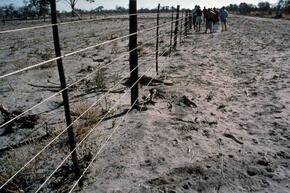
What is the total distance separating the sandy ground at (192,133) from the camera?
2158 mm

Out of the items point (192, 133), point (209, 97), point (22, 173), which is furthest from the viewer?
point (209, 97)

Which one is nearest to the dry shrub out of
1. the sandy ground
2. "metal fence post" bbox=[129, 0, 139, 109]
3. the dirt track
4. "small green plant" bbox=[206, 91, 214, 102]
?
the sandy ground

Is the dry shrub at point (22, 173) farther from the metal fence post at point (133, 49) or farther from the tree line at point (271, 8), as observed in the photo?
the tree line at point (271, 8)

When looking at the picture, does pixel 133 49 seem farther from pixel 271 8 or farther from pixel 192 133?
pixel 271 8

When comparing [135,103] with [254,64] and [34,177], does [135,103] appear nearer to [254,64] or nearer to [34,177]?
[34,177]

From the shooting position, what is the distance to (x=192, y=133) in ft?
9.82

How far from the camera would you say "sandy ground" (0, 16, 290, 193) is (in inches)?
85.0

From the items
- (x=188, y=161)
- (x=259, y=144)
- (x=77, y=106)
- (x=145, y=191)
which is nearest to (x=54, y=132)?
(x=77, y=106)

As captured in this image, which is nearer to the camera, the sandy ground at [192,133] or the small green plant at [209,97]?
the sandy ground at [192,133]

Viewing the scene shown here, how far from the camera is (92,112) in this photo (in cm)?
339

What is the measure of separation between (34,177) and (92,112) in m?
1.37

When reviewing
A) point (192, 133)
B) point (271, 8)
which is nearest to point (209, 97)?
point (192, 133)

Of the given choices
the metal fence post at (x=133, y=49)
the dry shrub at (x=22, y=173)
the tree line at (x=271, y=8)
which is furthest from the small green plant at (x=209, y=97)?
the tree line at (x=271, y=8)

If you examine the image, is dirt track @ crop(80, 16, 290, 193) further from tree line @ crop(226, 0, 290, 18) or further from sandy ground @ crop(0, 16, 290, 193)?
tree line @ crop(226, 0, 290, 18)
